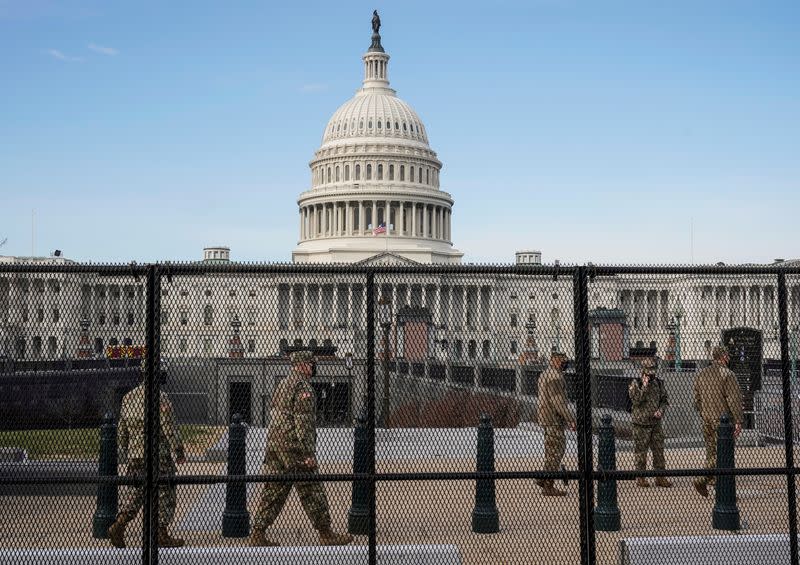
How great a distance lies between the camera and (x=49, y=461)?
35.2 ft

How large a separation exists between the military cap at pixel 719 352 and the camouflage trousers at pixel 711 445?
82cm

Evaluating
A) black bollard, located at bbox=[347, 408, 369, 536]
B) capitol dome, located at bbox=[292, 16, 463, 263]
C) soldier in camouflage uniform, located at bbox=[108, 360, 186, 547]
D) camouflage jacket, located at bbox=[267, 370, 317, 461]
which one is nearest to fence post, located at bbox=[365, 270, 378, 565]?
camouflage jacket, located at bbox=[267, 370, 317, 461]

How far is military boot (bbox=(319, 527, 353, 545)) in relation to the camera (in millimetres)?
9586

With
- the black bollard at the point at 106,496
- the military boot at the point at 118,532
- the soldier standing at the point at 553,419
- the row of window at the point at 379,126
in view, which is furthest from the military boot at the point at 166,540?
the row of window at the point at 379,126

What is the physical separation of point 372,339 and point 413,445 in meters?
1.31

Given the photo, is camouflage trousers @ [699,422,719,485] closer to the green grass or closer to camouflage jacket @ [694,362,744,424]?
camouflage jacket @ [694,362,744,424]

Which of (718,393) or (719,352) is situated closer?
(719,352)

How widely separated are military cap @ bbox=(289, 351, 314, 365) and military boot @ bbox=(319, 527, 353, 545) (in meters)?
1.56

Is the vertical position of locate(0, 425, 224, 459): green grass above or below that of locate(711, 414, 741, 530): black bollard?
above

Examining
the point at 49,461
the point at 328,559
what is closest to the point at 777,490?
the point at 328,559

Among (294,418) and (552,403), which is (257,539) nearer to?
(294,418)

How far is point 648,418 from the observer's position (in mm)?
12703

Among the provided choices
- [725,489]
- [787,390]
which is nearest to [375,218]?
[725,489]

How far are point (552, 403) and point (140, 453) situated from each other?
4.12m
